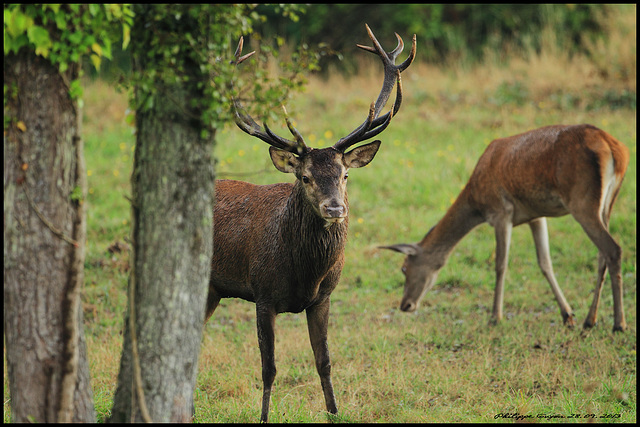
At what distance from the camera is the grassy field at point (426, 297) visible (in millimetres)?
5602

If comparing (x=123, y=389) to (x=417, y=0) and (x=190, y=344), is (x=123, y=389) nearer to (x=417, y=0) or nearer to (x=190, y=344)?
(x=190, y=344)

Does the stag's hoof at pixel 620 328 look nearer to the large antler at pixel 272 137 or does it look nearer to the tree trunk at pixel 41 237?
the large antler at pixel 272 137

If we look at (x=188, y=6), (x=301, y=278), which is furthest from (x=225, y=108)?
(x=301, y=278)

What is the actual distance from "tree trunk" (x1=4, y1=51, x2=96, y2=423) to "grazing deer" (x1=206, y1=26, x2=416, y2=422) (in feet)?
4.94

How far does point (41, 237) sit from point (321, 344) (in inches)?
96.0

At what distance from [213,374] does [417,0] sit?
1825cm

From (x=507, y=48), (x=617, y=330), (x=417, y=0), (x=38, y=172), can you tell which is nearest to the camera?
(x=38, y=172)

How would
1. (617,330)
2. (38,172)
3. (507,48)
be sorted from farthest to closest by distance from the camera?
(507,48)
(617,330)
(38,172)

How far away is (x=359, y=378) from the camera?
20.2 ft

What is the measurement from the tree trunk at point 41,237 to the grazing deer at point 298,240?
150 centimetres

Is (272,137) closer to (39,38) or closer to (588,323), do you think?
(39,38)

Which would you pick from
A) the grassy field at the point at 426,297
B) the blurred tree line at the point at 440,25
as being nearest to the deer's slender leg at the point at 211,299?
the grassy field at the point at 426,297

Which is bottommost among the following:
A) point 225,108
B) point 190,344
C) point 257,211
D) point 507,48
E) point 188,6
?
point 190,344

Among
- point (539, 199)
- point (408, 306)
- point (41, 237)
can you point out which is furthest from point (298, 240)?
point (539, 199)
